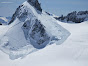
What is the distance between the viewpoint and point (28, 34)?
1600 cm

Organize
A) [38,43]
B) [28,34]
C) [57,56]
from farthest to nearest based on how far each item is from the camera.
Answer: [28,34]
[38,43]
[57,56]

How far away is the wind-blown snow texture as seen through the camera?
47.5 feet

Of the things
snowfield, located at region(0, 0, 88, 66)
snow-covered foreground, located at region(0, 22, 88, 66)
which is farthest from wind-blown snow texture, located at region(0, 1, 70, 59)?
snow-covered foreground, located at region(0, 22, 88, 66)

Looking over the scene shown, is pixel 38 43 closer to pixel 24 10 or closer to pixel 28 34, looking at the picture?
pixel 28 34

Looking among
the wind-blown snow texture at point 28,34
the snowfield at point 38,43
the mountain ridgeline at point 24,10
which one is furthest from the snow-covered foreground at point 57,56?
the mountain ridgeline at point 24,10

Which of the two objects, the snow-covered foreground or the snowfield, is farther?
the snowfield

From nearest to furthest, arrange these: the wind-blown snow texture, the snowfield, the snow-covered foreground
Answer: the snow-covered foreground < the snowfield < the wind-blown snow texture

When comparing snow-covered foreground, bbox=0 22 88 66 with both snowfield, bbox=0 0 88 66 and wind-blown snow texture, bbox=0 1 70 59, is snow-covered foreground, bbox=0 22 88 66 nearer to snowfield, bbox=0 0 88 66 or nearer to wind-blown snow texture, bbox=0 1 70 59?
snowfield, bbox=0 0 88 66

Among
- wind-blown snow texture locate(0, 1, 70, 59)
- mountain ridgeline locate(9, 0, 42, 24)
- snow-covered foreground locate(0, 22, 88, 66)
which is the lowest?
snow-covered foreground locate(0, 22, 88, 66)

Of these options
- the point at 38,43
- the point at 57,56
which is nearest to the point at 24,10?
the point at 38,43

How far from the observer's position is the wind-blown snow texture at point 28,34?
14484 mm

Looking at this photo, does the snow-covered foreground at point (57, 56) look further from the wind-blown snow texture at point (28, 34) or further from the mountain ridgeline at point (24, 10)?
the mountain ridgeline at point (24, 10)

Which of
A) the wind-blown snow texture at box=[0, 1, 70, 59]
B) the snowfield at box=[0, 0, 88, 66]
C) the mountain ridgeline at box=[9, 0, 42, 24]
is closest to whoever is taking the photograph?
the snowfield at box=[0, 0, 88, 66]

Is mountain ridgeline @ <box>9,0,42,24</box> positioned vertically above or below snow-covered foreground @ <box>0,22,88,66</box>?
above
